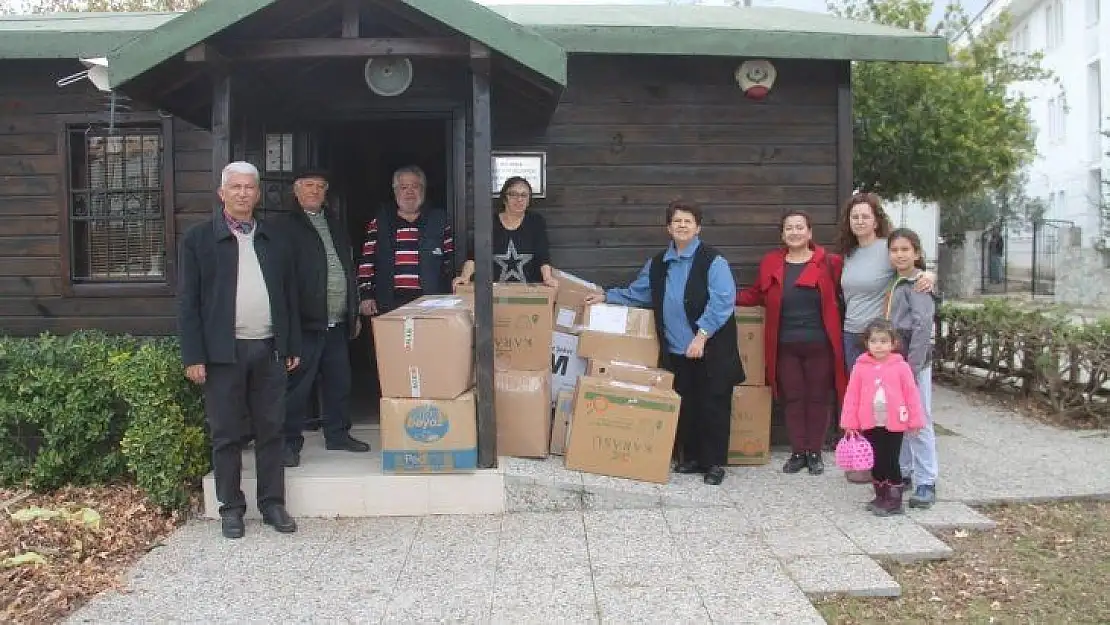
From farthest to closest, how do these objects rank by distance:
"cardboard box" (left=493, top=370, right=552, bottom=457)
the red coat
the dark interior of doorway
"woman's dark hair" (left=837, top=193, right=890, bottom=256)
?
the dark interior of doorway, the red coat, "woman's dark hair" (left=837, top=193, right=890, bottom=256), "cardboard box" (left=493, top=370, right=552, bottom=457)

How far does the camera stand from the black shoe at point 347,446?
5.29 meters

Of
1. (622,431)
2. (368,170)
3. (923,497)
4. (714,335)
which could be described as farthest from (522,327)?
(368,170)

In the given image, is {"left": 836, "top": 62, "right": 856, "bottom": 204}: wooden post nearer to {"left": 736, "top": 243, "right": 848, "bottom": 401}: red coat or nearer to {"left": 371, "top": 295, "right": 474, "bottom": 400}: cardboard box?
{"left": 736, "top": 243, "right": 848, "bottom": 401}: red coat

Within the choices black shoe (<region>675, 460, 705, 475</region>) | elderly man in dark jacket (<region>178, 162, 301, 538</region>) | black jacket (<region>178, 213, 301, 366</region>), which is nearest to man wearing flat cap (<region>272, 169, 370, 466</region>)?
elderly man in dark jacket (<region>178, 162, 301, 538</region>)

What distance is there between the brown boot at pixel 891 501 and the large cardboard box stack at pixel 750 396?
42.0 inches

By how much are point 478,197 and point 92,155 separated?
3614 millimetres

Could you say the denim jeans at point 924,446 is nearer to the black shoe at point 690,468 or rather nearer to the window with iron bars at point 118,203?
the black shoe at point 690,468

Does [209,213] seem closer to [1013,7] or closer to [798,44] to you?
[798,44]

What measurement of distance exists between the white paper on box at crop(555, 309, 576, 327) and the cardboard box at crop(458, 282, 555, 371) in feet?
1.61

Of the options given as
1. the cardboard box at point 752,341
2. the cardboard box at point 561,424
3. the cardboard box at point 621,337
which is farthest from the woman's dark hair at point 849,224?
the cardboard box at point 561,424

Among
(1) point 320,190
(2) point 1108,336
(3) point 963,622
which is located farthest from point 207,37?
(2) point 1108,336

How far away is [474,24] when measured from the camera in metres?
4.29

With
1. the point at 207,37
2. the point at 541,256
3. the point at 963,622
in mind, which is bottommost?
the point at 963,622

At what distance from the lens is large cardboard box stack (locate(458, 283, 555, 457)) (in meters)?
5.02
